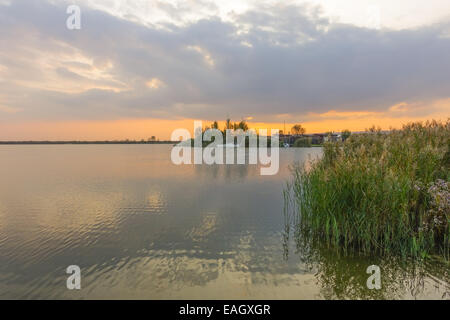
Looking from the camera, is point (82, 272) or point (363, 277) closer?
point (363, 277)

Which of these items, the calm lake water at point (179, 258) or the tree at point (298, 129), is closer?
the calm lake water at point (179, 258)

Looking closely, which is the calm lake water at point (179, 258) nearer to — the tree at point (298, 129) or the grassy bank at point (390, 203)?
the grassy bank at point (390, 203)

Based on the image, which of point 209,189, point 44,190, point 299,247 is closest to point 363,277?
point 299,247

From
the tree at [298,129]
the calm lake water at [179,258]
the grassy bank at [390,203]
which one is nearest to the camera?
the calm lake water at [179,258]

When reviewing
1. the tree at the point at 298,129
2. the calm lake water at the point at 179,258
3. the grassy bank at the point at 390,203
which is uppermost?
the tree at the point at 298,129

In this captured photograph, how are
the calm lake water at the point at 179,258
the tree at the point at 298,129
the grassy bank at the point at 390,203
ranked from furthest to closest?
the tree at the point at 298,129
the grassy bank at the point at 390,203
the calm lake water at the point at 179,258

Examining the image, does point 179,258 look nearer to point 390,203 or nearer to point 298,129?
point 390,203

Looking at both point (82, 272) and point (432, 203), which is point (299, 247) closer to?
point (432, 203)

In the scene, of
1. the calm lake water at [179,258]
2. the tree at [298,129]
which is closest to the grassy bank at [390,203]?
the calm lake water at [179,258]

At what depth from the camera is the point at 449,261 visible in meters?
7.26

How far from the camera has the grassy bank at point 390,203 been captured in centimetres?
773

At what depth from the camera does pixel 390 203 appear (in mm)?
7824

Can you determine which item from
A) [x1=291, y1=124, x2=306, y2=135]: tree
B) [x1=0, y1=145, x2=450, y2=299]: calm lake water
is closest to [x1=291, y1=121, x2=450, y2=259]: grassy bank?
[x1=0, y1=145, x2=450, y2=299]: calm lake water

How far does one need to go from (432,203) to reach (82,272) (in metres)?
11.5
